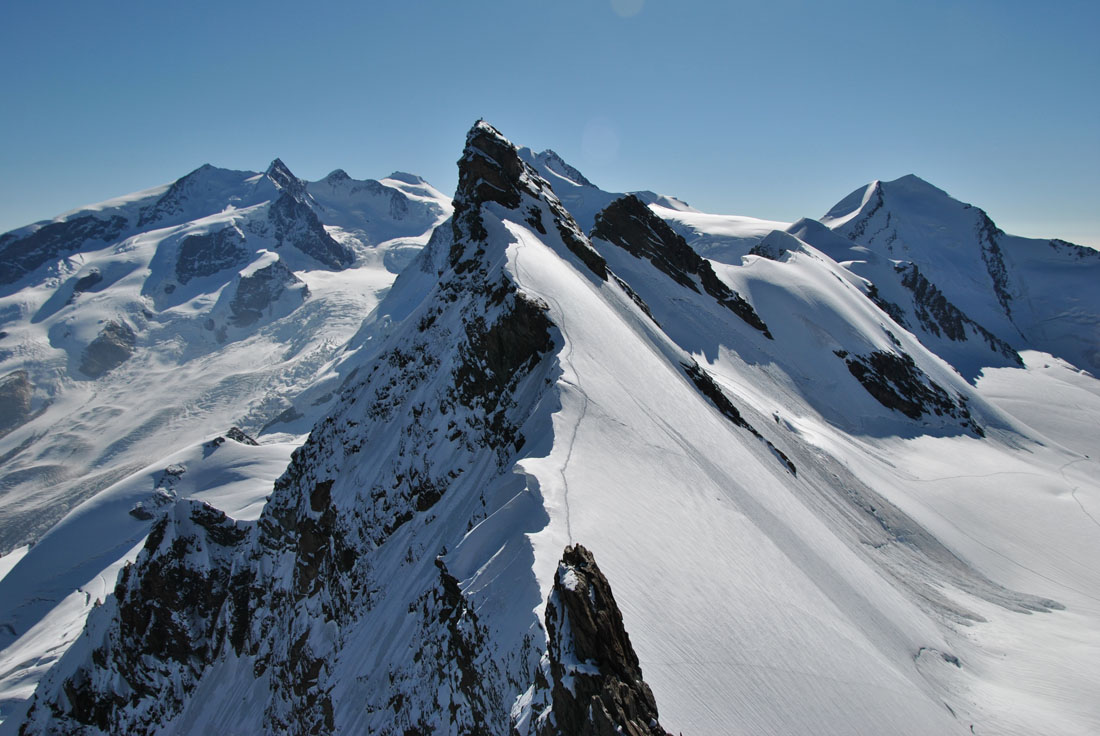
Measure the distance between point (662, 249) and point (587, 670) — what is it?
57.8m

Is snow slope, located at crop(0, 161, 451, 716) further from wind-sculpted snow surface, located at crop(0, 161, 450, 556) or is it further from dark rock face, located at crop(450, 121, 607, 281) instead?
dark rock face, located at crop(450, 121, 607, 281)

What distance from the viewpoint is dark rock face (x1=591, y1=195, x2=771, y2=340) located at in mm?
59656

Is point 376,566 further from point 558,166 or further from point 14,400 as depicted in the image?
point 14,400

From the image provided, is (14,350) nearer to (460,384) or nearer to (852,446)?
(460,384)

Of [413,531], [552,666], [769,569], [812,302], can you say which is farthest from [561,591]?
[812,302]

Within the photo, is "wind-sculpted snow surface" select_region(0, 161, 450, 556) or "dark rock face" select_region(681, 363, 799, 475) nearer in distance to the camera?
"dark rock face" select_region(681, 363, 799, 475)

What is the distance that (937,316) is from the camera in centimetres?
10206

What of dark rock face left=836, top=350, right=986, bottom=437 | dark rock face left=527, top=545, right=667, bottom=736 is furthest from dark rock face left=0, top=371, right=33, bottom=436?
dark rock face left=527, top=545, right=667, bottom=736

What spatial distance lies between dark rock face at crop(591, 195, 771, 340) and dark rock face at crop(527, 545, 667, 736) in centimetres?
5217

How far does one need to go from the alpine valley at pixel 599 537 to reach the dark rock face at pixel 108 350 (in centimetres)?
12088

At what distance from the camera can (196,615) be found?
39750mm

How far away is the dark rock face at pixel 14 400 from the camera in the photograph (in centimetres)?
15136

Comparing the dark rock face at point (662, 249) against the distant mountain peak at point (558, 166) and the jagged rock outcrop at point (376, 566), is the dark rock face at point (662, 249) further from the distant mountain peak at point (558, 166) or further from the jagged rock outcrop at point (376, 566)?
the distant mountain peak at point (558, 166)

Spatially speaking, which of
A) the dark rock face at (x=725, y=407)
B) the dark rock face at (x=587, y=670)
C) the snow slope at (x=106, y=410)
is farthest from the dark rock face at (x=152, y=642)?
the dark rock face at (x=587, y=670)
